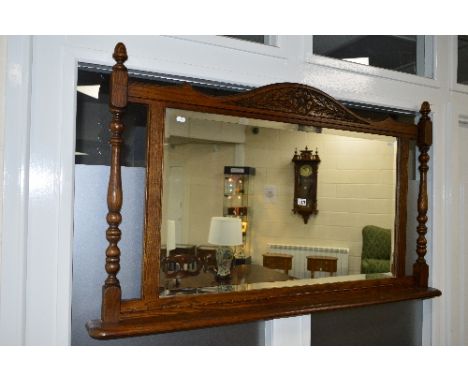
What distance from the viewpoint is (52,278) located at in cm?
119

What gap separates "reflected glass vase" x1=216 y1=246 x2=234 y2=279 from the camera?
1.44 metres

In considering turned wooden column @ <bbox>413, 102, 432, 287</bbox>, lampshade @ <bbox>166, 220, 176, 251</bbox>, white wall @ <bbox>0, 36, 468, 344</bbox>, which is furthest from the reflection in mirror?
white wall @ <bbox>0, 36, 468, 344</bbox>

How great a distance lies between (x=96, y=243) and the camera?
1.27m

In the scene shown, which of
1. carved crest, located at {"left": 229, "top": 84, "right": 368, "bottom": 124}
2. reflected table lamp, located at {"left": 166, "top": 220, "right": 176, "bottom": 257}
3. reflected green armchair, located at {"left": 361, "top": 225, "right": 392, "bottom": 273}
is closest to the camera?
reflected table lamp, located at {"left": 166, "top": 220, "right": 176, "bottom": 257}

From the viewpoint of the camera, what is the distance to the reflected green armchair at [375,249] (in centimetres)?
168

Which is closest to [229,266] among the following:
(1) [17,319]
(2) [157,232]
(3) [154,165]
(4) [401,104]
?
(2) [157,232]

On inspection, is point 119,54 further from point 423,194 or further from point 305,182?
point 423,194

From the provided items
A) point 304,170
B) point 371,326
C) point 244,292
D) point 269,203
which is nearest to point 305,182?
point 304,170

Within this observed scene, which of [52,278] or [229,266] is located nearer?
[52,278]

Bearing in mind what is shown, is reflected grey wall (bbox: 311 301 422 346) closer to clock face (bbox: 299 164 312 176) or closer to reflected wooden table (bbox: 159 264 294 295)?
reflected wooden table (bbox: 159 264 294 295)

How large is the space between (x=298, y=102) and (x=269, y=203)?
415 mm

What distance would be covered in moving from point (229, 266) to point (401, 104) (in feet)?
3.61
